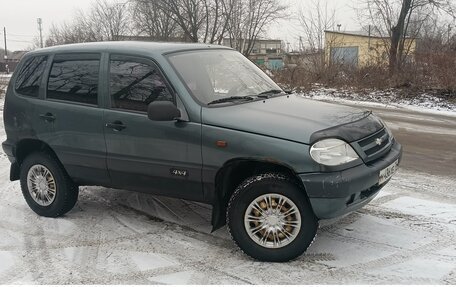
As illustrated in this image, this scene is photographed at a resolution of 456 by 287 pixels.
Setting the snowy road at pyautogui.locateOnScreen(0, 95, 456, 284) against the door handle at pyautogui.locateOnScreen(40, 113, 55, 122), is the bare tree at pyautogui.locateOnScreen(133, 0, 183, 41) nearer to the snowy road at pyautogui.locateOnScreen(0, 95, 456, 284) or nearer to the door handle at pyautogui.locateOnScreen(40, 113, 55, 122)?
the door handle at pyautogui.locateOnScreen(40, 113, 55, 122)

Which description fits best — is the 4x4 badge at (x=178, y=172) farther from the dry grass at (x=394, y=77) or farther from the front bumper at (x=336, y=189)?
the dry grass at (x=394, y=77)

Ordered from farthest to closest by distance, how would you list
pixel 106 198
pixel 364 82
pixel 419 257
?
pixel 364 82, pixel 106 198, pixel 419 257

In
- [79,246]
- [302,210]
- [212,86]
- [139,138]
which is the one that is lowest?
[79,246]

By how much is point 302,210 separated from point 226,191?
0.75 metres

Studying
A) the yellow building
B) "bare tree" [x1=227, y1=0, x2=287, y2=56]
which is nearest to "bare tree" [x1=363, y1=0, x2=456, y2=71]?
the yellow building

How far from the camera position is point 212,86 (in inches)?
177

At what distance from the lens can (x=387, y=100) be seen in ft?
54.0

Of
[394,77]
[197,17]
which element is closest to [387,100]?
[394,77]

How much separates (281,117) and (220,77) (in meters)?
0.95

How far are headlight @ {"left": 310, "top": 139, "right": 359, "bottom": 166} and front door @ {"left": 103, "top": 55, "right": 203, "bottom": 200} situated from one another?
1040 millimetres

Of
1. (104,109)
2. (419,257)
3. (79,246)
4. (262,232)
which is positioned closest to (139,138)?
(104,109)

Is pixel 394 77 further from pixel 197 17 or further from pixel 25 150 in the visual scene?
pixel 197 17

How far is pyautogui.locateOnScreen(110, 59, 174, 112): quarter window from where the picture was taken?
441 cm

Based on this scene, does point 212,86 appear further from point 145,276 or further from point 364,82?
point 364,82
